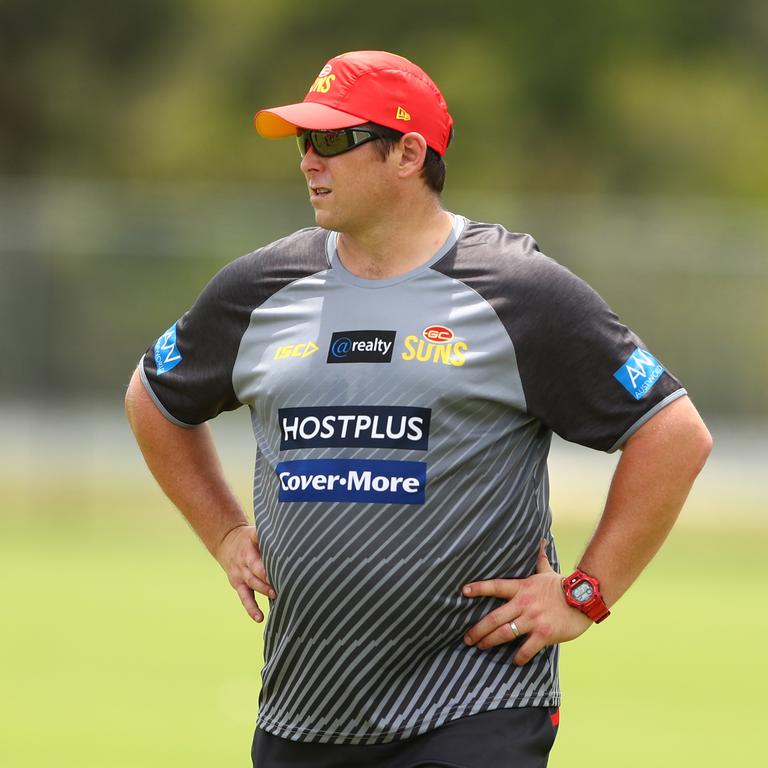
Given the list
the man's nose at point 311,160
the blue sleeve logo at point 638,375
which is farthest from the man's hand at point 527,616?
the man's nose at point 311,160

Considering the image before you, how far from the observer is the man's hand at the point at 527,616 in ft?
14.8

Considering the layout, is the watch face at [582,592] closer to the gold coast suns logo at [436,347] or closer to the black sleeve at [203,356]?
the gold coast suns logo at [436,347]

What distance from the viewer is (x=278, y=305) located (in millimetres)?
4727

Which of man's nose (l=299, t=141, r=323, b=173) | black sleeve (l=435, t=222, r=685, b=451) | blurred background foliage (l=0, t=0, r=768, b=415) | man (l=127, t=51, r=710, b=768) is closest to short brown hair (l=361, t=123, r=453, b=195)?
man (l=127, t=51, r=710, b=768)

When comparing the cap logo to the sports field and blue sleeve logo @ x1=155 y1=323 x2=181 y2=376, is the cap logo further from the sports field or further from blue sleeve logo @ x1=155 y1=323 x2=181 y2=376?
the sports field

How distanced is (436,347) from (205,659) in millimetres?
6118

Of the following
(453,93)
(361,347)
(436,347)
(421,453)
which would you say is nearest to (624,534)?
(421,453)

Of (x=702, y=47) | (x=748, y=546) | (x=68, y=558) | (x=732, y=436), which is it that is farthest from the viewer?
(x=702, y=47)

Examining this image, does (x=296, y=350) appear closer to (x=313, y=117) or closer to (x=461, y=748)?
(x=313, y=117)

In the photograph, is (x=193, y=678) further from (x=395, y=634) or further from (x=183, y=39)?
(x=183, y=39)

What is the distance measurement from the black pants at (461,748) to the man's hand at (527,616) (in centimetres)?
17

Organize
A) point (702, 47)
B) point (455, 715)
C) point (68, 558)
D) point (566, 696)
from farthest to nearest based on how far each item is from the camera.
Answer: point (702, 47)
point (68, 558)
point (566, 696)
point (455, 715)

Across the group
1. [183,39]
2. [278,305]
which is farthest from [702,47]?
[278,305]

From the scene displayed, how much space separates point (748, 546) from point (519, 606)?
1201 centimetres
